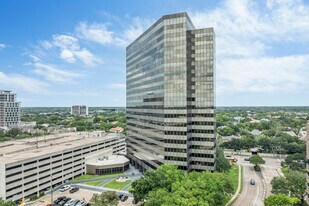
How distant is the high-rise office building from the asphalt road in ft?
49.6

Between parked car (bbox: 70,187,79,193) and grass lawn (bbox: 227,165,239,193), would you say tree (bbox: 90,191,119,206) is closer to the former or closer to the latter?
parked car (bbox: 70,187,79,193)

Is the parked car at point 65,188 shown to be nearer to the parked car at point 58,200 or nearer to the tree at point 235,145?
the parked car at point 58,200

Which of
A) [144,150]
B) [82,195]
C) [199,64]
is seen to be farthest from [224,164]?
[82,195]

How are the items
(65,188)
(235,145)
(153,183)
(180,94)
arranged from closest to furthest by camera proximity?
(153,183)
(65,188)
(180,94)
(235,145)

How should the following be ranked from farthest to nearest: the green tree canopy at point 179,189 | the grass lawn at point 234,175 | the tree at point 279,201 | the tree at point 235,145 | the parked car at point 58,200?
the tree at point 235,145
the grass lawn at point 234,175
the parked car at point 58,200
the tree at point 279,201
the green tree canopy at point 179,189

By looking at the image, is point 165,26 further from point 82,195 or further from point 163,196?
point 82,195

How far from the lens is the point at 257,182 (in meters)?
94.3

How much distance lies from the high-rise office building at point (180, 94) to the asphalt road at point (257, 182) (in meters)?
15.1

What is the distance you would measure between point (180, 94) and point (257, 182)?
48.3m

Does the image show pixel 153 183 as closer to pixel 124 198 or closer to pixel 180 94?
pixel 124 198

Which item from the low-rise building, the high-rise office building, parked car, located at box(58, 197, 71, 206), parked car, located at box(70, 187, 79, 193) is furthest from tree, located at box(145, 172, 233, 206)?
the low-rise building

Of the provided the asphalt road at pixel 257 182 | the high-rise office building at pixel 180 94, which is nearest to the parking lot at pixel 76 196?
the high-rise office building at pixel 180 94

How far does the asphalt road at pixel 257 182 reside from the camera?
76.0 m

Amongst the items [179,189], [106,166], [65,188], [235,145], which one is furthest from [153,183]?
[235,145]
